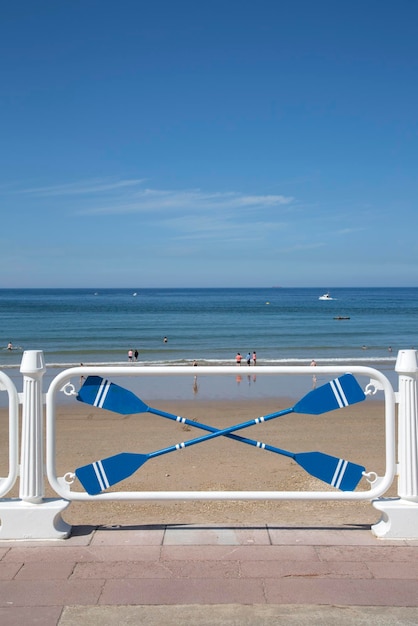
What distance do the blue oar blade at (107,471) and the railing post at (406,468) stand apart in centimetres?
166

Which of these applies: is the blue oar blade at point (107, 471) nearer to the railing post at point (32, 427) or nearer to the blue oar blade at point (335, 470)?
the railing post at point (32, 427)

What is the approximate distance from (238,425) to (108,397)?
89cm

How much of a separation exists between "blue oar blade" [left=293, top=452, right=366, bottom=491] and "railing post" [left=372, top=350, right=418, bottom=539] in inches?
8.4

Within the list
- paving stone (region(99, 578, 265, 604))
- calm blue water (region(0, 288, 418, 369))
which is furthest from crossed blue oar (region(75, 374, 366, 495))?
calm blue water (region(0, 288, 418, 369))

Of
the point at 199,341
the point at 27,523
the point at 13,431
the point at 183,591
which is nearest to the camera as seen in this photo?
the point at 183,591

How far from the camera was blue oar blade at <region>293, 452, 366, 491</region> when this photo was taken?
434cm

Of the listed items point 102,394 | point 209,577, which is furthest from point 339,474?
point 102,394

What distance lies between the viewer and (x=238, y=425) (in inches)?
170

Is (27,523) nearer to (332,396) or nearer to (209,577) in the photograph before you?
(209,577)

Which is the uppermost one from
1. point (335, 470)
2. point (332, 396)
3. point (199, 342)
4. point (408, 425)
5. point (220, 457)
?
point (332, 396)

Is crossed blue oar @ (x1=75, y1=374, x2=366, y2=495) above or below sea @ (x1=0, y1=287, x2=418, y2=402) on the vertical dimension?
above

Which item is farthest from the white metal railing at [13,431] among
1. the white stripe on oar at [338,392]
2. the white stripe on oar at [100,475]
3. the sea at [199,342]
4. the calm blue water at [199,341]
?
the calm blue water at [199,341]

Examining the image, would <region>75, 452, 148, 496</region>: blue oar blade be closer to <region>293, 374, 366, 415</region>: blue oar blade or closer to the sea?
<region>293, 374, 366, 415</region>: blue oar blade

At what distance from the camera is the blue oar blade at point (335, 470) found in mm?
4344
